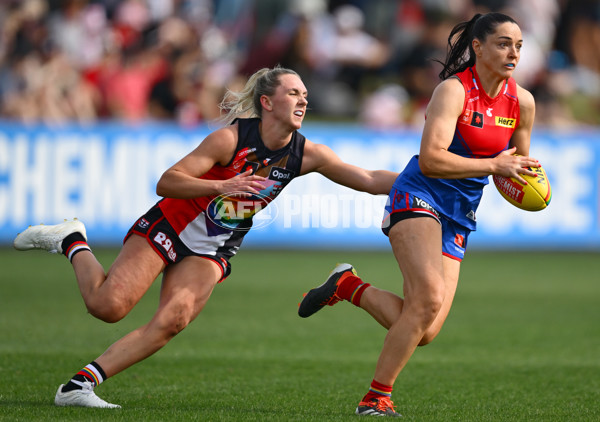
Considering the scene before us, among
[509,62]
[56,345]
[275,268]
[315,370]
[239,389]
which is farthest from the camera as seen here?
[275,268]

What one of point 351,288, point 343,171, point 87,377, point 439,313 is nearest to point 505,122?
point 343,171

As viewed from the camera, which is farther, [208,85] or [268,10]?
[268,10]

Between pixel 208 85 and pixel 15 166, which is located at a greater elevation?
pixel 208 85

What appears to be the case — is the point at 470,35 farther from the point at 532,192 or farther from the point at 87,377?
the point at 87,377

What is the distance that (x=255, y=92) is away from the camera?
5.94 m

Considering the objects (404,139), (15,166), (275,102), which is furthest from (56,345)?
(404,139)

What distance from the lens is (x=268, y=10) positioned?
59.7 ft

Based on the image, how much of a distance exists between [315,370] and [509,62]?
303 centimetres

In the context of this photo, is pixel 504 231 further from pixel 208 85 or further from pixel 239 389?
pixel 239 389

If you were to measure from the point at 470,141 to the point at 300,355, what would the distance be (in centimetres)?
306

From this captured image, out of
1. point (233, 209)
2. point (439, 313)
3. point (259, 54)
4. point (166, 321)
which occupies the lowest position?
point (166, 321)

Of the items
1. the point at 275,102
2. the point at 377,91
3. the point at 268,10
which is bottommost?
the point at 275,102

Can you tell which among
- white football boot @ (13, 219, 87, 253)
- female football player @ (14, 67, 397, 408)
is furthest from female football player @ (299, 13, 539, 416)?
white football boot @ (13, 219, 87, 253)

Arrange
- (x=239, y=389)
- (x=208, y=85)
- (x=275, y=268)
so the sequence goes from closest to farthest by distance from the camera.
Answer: (x=239, y=389), (x=275, y=268), (x=208, y=85)
